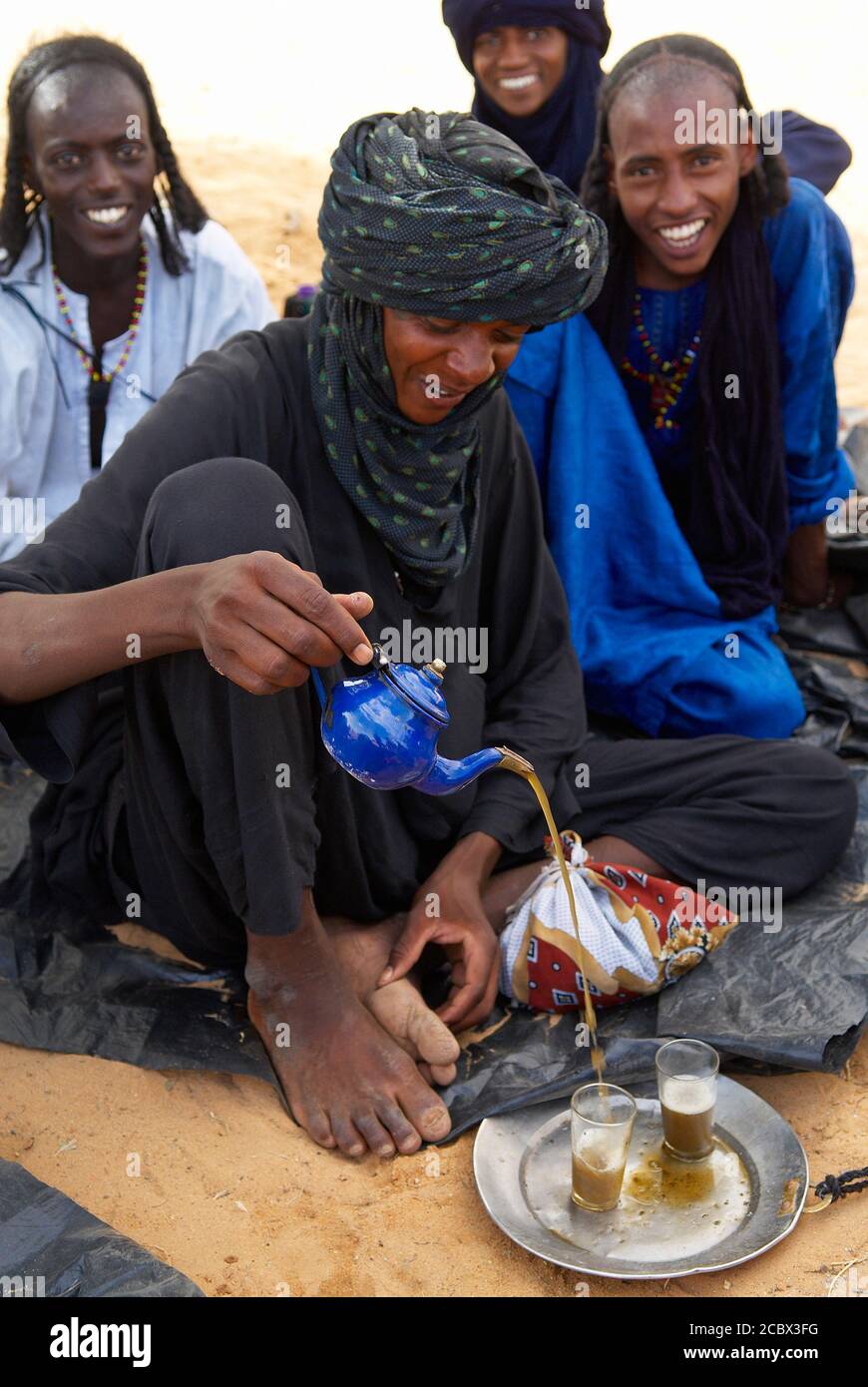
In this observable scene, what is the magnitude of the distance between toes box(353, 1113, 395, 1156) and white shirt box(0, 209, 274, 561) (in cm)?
178

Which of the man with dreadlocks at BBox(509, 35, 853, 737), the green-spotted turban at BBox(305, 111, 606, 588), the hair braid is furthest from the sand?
the hair braid

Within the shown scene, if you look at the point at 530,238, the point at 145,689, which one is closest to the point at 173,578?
the point at 145,689

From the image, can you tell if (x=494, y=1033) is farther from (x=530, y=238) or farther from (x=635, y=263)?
(x=635, y=263)

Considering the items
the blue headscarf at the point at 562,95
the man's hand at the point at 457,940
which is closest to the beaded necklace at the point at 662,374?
the blue headscarf at the point at 562,95

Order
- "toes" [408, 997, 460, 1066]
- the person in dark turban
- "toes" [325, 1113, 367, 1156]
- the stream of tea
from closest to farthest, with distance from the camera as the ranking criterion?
1. the stream of tea
2. "toes" [325, 1113, 367, 1156]
3. "toes" [408, 997, 460, 1066]
4. the person in dark turban

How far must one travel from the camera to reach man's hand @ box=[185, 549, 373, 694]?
1.96 metres

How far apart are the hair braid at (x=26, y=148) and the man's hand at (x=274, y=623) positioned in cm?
218

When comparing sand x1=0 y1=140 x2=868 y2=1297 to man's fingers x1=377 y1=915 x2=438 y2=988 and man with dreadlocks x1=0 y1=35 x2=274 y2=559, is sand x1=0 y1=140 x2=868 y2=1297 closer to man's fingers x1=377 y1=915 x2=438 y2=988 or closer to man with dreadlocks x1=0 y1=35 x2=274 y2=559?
Answer: man's fingers x1=377 y1=915 x2=438 y2=988

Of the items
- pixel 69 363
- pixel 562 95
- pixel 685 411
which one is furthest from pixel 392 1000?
pixel 562 95

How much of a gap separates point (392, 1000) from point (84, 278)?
2190 millimetres

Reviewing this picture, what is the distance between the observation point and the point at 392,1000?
2564 mm

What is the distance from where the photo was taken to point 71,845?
2.68m

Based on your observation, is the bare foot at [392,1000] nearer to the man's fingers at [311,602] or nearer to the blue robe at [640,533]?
the man's fingers at [311,602]

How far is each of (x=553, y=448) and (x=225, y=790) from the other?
5.30ft
